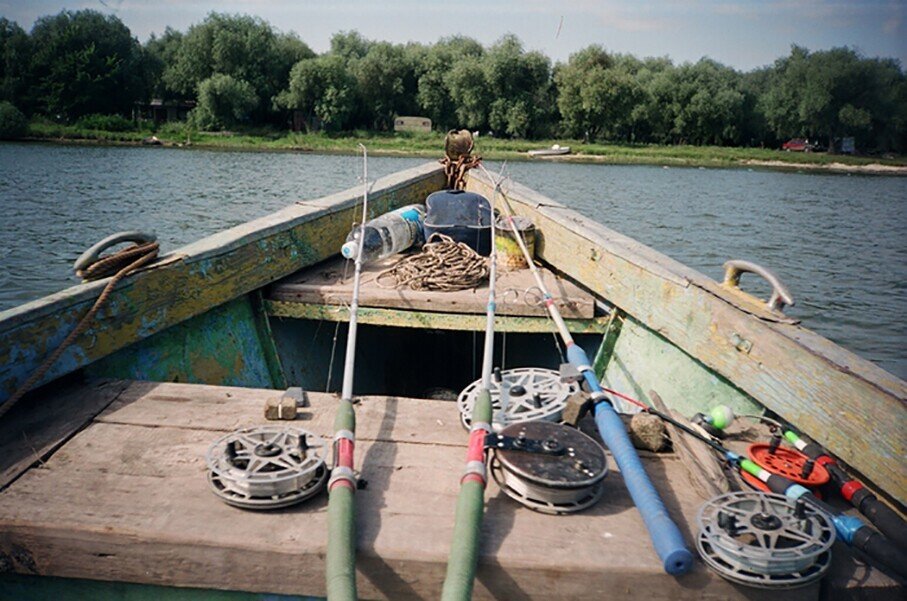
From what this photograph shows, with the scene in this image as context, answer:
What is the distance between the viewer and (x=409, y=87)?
202 feet

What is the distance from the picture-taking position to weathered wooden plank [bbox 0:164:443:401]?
2439 mm

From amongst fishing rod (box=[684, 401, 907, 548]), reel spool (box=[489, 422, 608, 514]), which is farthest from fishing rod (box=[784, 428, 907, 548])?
reel spool (box=[489, 422, 608, 514])

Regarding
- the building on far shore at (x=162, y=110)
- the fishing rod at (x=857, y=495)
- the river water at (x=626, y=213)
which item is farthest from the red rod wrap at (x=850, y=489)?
the building on far shore at (x=162, y=110)

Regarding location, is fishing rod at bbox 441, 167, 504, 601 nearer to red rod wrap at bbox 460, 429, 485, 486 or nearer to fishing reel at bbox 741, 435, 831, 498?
red rod wrap at bbox 460, 429, 485, 486

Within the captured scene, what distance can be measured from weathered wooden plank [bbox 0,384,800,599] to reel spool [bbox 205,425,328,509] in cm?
4

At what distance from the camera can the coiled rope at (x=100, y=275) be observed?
2.39 meters

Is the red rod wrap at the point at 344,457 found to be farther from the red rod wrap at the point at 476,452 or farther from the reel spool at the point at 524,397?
the reel spool at the point at 524,397

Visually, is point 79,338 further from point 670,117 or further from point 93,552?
point 670,117

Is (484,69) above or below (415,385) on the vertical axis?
above

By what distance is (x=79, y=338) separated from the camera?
8.73ft

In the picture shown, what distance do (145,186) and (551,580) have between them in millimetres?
24562

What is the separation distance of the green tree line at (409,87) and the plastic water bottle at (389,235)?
51.0 m

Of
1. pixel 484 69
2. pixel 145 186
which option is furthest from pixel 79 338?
pixel 484 69

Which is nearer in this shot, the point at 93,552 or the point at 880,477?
the point at 93,552
